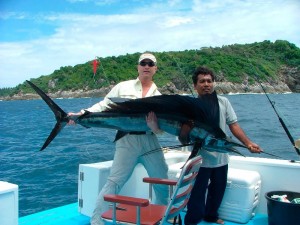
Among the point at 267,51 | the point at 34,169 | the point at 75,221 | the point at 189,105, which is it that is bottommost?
the point at 34,169

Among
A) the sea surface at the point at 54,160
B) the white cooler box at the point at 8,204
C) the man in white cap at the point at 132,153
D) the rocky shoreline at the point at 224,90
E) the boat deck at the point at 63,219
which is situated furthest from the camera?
the rocky shoreline at the point at 224,90

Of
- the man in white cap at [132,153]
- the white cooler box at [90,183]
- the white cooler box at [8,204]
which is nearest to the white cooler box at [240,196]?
the man in white cap at [132,153]

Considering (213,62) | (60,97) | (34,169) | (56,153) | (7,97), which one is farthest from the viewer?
(7,97)

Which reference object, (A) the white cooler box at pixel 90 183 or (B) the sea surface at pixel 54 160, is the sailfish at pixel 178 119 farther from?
(B) the sea surface at pixel 54 160

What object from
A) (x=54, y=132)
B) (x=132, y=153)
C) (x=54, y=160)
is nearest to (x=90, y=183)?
(x=132, y=153)

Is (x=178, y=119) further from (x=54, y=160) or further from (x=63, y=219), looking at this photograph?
(x=54, y=160)

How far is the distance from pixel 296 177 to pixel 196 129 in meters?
1.35

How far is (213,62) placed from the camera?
19.2 metres

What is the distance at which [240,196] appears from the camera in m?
3.02

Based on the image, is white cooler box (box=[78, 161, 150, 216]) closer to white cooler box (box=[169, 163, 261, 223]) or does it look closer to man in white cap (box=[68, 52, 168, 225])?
man in white cap (box=[68, 52, 168, 225])

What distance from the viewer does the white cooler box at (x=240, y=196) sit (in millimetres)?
3004

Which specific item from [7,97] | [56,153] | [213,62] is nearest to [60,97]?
[7,97]

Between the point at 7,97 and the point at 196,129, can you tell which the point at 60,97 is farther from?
the point at 196,129

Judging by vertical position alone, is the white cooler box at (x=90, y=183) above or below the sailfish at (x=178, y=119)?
below
